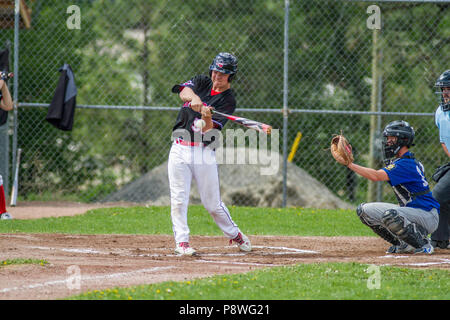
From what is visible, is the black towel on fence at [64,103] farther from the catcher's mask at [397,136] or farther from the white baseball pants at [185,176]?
the catcher's mask at [397,136]

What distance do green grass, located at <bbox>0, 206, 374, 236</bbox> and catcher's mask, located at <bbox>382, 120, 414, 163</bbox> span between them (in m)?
2.58

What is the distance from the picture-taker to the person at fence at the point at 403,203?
7.05 m

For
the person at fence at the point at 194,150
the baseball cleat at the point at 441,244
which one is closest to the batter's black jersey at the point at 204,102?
the person at fence at the point at 194,150

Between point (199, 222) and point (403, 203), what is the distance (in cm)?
359

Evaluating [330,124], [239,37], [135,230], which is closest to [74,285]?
[135,230]

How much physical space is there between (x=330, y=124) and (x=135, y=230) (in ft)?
21.8

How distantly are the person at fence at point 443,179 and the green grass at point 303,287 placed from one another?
202 centimetres

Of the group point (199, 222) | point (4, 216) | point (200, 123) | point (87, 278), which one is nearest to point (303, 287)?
point (87, 278)

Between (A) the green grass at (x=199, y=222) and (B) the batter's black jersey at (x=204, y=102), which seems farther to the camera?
(A) the green grass at (x=199, y=222)

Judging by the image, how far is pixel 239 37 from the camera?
1752cm

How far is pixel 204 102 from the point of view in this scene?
7.10 m

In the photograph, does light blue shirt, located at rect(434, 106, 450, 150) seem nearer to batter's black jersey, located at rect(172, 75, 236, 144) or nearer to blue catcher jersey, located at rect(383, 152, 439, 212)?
blue catcher jersey, located at rect(383, 152, 439, 212)

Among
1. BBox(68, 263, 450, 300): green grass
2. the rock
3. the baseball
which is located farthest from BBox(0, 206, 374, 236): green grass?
BBox(68, 263, 450, 300): green grass
